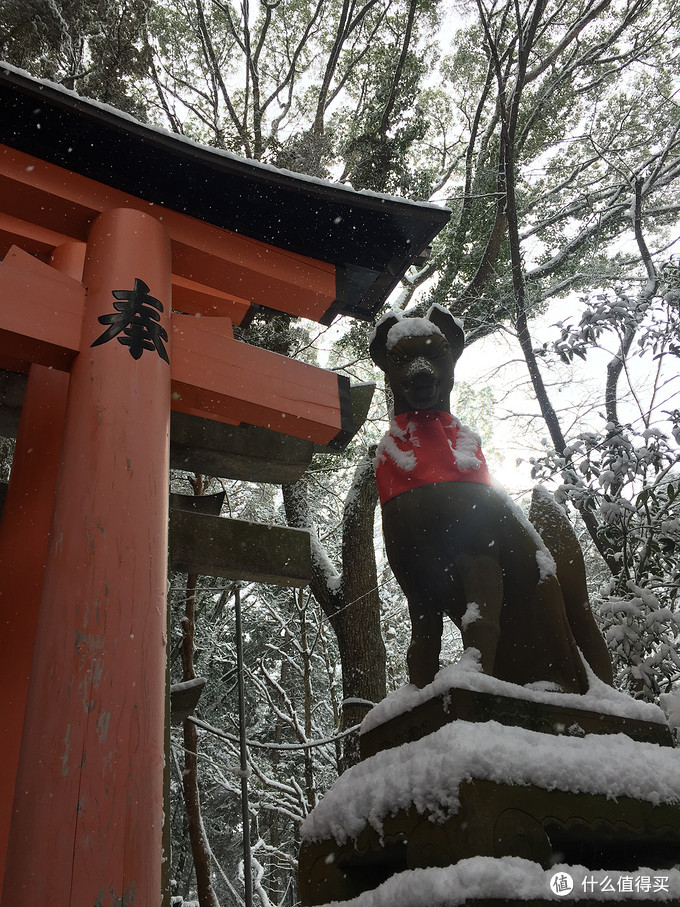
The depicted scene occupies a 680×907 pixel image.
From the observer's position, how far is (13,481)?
340 cm

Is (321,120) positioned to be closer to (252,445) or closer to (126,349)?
(252,445)

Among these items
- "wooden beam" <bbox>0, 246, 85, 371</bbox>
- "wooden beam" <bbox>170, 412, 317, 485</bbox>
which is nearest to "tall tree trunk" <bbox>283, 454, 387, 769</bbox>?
"wooden beam" <bbox>170, 412, 317, 485</bbox>

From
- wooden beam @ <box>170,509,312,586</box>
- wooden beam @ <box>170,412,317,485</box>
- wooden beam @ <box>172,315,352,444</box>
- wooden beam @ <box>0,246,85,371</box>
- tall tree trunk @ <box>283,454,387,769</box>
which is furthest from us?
tall tree trunk @ <box>283,454,387,769</box>

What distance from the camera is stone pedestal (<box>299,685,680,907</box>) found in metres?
1.66

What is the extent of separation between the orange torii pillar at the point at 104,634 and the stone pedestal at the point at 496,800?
0.63 m

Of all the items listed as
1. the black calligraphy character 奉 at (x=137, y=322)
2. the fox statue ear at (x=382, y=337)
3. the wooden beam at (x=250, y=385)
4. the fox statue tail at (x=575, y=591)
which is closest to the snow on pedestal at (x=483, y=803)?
the fox statue tail at (x=575, y=591)

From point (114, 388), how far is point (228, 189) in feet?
4.58

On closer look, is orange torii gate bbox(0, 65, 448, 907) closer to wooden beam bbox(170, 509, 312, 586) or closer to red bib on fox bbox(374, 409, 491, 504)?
wooden beam bbox(170, 509, 312, 586)

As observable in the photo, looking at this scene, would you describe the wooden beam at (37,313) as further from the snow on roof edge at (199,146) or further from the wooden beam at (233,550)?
the wooden beam at (233,550)

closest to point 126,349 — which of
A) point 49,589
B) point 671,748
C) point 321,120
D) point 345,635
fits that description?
point 49,589

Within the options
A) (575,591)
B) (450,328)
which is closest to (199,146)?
(450,328)

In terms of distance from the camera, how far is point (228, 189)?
3.37 meters

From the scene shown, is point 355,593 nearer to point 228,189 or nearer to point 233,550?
point 233,550

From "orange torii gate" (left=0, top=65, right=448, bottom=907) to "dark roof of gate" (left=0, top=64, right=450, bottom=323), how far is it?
1cm
